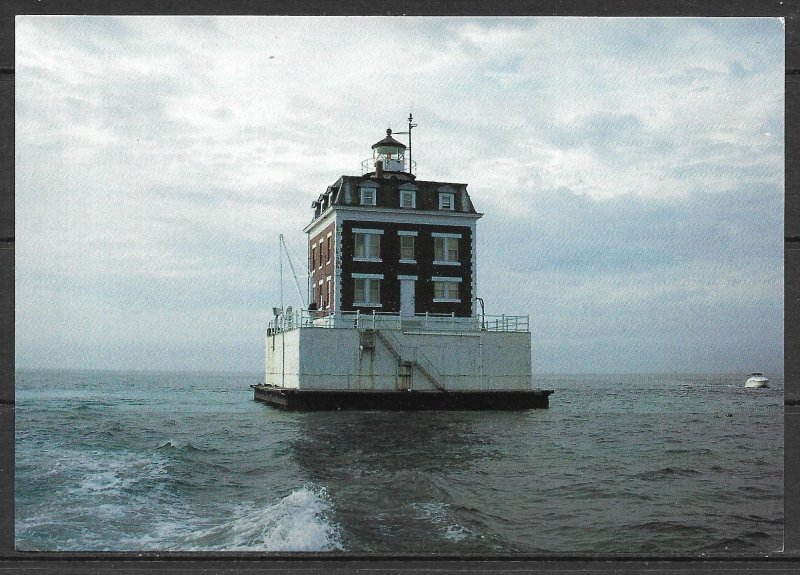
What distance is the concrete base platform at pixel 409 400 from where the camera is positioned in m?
25.7

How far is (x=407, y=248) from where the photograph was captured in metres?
29.3

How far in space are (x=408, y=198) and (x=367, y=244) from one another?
2389 millimetres

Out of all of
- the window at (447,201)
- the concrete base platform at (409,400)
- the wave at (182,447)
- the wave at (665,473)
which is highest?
the window at (447,201)

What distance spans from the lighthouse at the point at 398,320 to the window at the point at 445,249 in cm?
4

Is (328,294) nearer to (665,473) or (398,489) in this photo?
(665,473)

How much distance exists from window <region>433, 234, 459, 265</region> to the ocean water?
872 centimetres

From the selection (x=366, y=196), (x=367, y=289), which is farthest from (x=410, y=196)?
(x=367, y=289)

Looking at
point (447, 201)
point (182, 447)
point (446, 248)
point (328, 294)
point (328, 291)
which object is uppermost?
point (447, 201)

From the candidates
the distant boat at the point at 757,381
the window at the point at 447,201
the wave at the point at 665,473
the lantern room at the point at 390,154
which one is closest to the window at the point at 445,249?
the window at the point at 447,201

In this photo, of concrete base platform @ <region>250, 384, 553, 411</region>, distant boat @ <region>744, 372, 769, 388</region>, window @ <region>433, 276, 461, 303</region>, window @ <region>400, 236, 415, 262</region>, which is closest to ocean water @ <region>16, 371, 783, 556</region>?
concrete base platform @ <region>250, 384, 553, 411</region>

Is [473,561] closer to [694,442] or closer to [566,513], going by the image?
[566,513]

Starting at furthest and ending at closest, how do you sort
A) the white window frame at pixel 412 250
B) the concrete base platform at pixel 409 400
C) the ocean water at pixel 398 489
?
1. the white window frame at pixel 412 250
2. the concrete base platform at pixel 409 400
3. the ocean water at pixel 398 489

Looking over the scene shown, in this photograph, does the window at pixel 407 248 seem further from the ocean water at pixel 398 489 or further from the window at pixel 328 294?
the ocean water at pixel 398 489

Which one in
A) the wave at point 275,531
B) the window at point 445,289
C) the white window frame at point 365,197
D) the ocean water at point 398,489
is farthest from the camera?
the window at point 445,289
